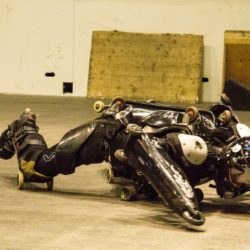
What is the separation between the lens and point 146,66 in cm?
1445

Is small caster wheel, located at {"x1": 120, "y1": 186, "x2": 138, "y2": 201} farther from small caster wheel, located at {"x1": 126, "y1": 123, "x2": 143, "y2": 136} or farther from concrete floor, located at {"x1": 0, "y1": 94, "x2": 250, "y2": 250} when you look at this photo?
small caster wheel, located at {"x1": 126, "y1": 123, "x2": 143, "y2": 136}

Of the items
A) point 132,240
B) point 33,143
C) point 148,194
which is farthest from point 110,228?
point 33,143

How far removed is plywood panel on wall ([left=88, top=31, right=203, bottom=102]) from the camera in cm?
1418

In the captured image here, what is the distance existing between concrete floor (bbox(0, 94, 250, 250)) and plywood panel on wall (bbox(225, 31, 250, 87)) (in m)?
7.60

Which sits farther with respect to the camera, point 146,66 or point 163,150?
point 146,66

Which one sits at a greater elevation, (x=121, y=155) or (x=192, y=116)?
(x=192, y=116)

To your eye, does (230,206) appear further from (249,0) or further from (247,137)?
(249,0)

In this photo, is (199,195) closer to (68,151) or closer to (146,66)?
(68,151)

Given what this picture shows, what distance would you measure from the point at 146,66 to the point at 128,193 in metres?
9.08

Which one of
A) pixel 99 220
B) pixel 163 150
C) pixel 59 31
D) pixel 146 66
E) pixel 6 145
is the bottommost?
pixel 99 220

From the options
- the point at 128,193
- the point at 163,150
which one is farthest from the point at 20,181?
the point at 163,150

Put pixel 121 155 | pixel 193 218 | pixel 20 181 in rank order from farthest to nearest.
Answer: pixel 20 181 → pixel 121 155 → pixel 193 218

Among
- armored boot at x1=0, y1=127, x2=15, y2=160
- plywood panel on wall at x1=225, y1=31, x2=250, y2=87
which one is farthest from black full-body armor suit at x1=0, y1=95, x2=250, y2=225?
plywood panel on wall at x1=225, y1=31, x2=250, y2=87

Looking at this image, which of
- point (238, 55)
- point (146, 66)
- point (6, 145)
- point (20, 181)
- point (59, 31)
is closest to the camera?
point (20, 181)
